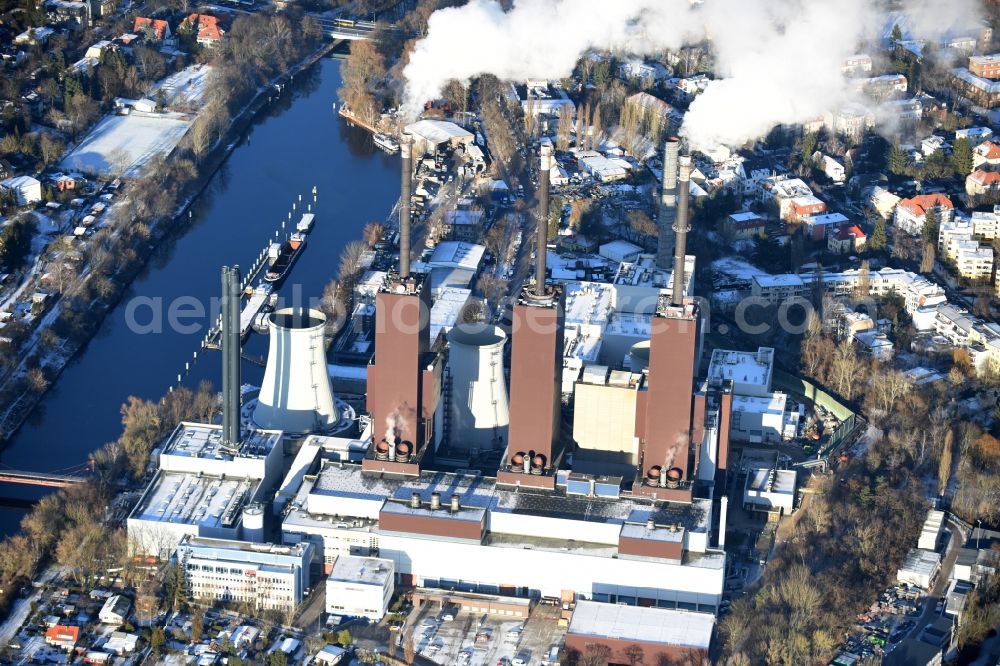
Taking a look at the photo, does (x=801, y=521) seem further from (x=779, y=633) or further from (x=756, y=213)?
(x=756, y=213)

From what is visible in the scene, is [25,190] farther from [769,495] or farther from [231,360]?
[769,495]

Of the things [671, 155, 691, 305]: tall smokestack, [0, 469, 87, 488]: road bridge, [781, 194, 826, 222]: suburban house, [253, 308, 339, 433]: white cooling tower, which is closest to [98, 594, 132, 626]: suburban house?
[0, 469, 87, 488]: road bridge

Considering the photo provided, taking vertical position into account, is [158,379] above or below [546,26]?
below

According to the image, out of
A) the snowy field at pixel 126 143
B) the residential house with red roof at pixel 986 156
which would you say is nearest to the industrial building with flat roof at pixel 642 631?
the residential house with red roof at pixel 986 156

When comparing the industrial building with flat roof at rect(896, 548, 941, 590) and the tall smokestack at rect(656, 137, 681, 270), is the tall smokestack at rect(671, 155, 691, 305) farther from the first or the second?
the tall smokestack at rect(656, 137, 681, 270)

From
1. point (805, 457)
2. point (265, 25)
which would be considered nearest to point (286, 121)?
point (265, 25)

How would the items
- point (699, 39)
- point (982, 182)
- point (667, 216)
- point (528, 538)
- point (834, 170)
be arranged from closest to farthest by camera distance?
point (528, 538)
point (667, 216)
point (982, 182)
point (834, 170)
point (699, 39)

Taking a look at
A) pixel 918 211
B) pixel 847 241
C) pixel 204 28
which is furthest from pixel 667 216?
pixel 204 28
